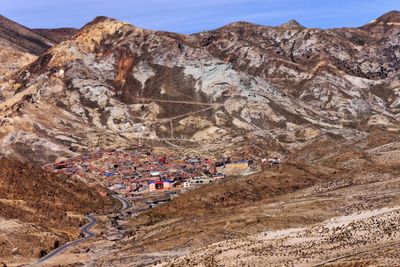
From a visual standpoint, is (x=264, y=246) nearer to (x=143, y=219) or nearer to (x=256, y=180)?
(x=143, y=219)

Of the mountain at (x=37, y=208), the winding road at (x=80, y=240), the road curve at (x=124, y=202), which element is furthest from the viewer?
the road curve at (x=124, y=202)

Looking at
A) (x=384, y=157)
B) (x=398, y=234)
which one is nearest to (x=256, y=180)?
(x=384, y=157)

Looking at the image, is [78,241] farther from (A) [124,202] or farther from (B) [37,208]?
(A) [124,202]

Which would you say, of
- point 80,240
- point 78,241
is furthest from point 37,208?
point 78,241

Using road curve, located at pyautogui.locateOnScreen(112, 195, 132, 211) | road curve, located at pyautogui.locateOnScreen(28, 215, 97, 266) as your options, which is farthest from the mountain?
road curve, located at pyautogui.locateOnScreen(112, 195, 132, 211)

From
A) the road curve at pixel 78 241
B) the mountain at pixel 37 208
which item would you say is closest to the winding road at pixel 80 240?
the road curve at pixel 78 241

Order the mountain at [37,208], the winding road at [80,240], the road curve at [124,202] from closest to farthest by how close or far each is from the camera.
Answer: the winding road at [80,240]
the mountain at [37,208]
the road curve at [124,202]

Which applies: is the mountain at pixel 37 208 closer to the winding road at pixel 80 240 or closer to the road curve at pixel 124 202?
the winding road at pixel 80 240

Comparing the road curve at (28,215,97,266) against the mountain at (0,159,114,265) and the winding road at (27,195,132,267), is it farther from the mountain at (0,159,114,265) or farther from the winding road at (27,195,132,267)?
the mountain at (0,159,114,265)

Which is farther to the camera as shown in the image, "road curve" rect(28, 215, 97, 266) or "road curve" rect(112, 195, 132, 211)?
"road curve" rect(112, 195, 132, 211)

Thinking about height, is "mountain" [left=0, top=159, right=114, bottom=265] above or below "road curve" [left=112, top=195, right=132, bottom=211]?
above

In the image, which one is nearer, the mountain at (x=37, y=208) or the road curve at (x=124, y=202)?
the mountain at (x=37, y=208)
